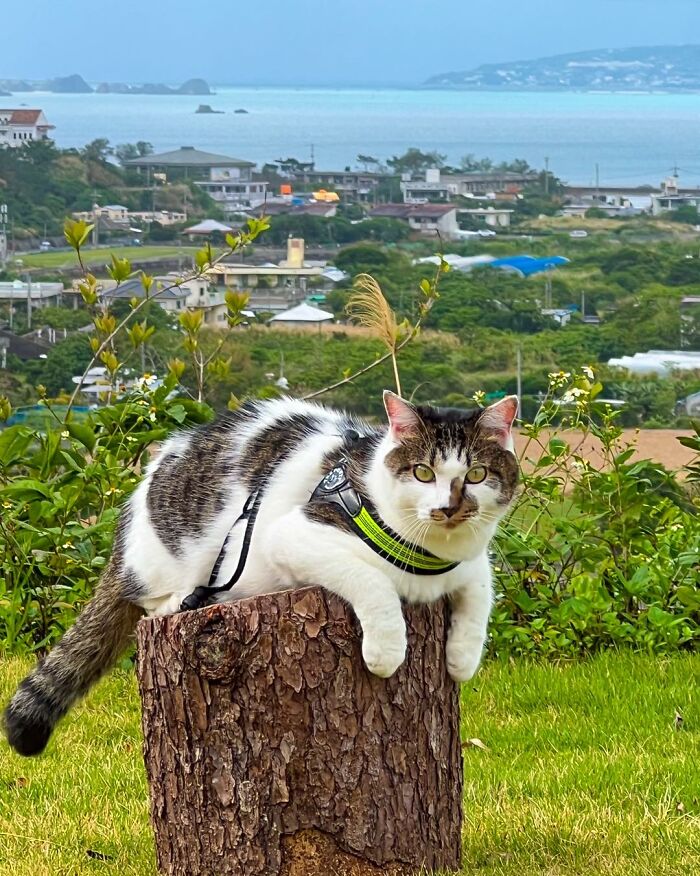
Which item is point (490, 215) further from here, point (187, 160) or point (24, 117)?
point (24, 117)

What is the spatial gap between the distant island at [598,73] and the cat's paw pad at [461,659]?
85290mm

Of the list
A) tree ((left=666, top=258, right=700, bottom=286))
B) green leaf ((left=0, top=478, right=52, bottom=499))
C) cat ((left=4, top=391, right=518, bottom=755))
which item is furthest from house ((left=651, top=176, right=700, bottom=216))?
cat ((left=4, top=391, right=518, bottom=755))

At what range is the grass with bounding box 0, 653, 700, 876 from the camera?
289cm

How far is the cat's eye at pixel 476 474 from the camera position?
8.21ft

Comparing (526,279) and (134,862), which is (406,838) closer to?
(134,862)

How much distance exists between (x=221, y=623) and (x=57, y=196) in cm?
1871

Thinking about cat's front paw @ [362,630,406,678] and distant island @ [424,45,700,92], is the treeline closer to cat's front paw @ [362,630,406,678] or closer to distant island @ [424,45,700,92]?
cat's front paw @ [362,630,406,678]

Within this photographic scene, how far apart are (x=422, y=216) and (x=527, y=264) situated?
5.36 m

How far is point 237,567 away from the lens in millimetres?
2734

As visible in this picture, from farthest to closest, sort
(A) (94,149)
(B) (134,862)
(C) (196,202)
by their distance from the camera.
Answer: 1. (A) (94,149)
2. (C) (196,202)
3. (B) (134,862)

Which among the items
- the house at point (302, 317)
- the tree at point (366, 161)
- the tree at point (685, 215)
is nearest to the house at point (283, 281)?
the house at point (302, 317)

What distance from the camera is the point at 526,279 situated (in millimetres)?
17703

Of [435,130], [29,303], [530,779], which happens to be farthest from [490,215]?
[435,130]

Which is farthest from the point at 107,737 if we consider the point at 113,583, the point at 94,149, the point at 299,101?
the point at 299,101
